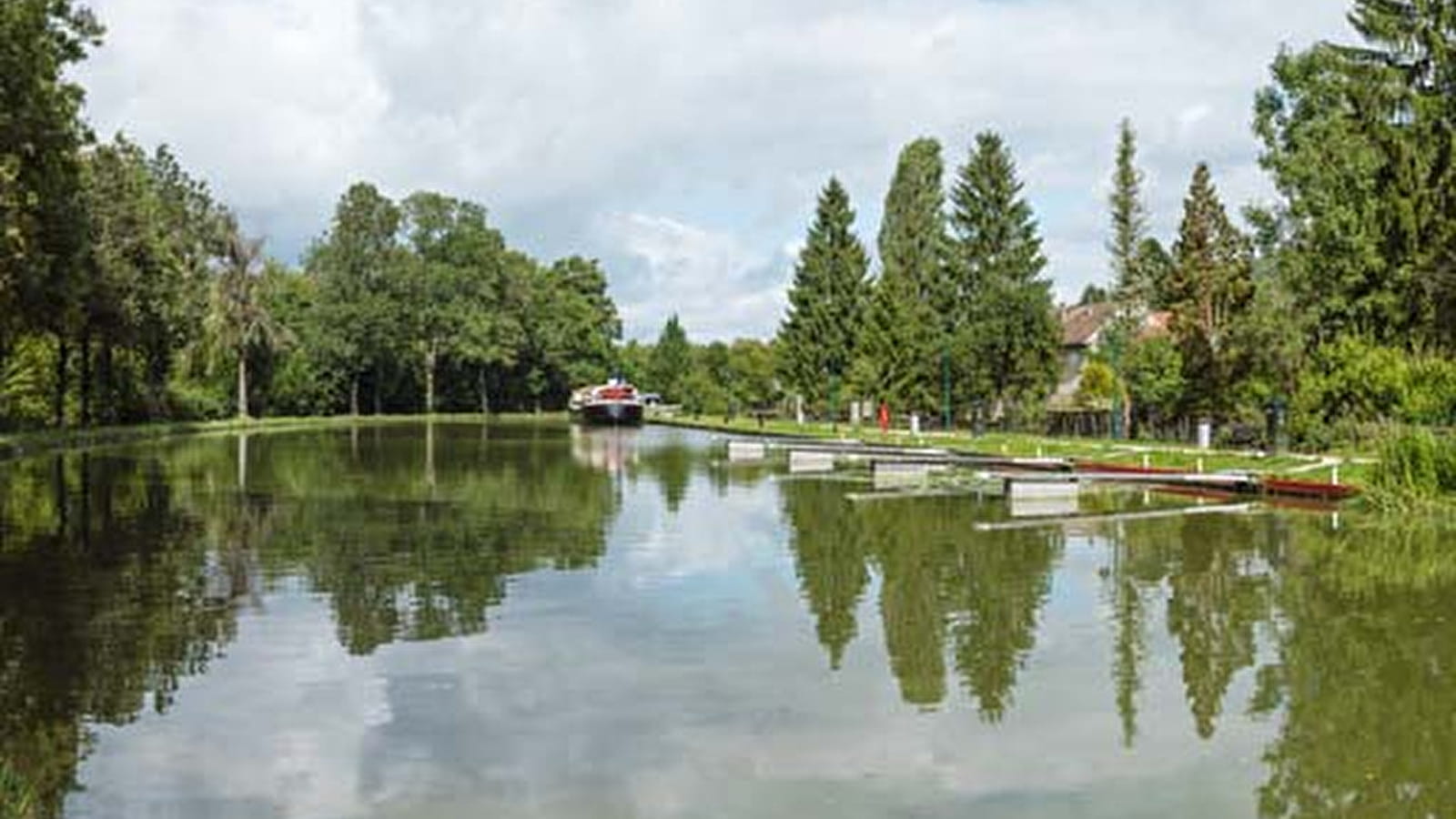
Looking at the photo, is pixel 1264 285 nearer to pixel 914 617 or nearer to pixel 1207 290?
pixel 1207 290

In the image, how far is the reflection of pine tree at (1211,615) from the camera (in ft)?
38.1

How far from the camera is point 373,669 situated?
1230 centimetres

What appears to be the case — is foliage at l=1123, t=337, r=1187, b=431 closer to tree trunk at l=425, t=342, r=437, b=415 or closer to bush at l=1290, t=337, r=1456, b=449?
bush at l=1290, t=337, r=1456, b=449

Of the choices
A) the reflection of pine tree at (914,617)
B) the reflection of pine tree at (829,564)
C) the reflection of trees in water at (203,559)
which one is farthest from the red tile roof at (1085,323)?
the reflection of pine tree at (914,617)

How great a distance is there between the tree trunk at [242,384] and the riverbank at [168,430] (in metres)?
0.57

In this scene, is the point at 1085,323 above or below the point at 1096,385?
above

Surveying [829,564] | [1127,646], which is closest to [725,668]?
[1127,646]

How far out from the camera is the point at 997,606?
15.6 meters

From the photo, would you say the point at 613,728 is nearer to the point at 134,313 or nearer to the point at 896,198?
the point at 134,313

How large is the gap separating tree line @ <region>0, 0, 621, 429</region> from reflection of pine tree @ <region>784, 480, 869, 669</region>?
2037 cm

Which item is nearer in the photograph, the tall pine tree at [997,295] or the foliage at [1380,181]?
the foliage at [1380,181]

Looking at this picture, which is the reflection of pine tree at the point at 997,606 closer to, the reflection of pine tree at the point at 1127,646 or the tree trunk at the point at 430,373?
the reflection of pine tree at the point at 1127,646

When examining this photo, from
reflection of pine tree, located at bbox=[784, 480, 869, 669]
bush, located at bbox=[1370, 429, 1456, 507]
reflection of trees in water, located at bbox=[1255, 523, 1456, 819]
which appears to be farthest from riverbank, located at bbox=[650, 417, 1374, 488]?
reflection of trees in water, located at bbox=[1255, 523, 1456, 819]

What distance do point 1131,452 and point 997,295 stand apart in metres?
18.3
